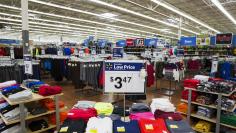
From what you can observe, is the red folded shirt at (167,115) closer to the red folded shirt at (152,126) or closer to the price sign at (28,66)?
the red folded shirt at (152,126)

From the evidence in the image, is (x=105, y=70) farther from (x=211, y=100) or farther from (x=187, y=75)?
(x=187, y=75)

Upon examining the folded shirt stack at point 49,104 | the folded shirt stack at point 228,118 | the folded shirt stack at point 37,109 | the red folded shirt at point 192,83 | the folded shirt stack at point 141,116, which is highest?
the red folded shirt at point 192,83

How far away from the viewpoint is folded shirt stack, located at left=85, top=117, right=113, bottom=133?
1827mm

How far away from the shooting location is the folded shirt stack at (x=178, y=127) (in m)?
1.86

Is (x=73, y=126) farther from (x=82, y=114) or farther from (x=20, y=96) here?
(x=20, y=96)

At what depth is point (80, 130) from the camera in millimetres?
1849

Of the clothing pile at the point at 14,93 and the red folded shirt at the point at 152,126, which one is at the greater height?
the clothing pile at the point at 14,93

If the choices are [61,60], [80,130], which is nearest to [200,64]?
[61,60]

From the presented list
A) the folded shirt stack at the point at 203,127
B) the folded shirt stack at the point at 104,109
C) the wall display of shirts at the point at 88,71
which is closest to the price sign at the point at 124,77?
the folded shirt stack at the point at 104,109

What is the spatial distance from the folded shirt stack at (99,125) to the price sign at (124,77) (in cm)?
46

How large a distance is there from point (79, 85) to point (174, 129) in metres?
5.26

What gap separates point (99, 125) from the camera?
190 cm

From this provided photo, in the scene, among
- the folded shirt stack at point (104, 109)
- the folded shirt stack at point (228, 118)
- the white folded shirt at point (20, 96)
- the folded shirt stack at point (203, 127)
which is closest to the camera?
the folded shirt stack at point (104, 109)

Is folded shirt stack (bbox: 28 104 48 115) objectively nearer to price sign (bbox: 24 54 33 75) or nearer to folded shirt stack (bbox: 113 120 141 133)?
price sign (bbox: 24 54 33 75)
